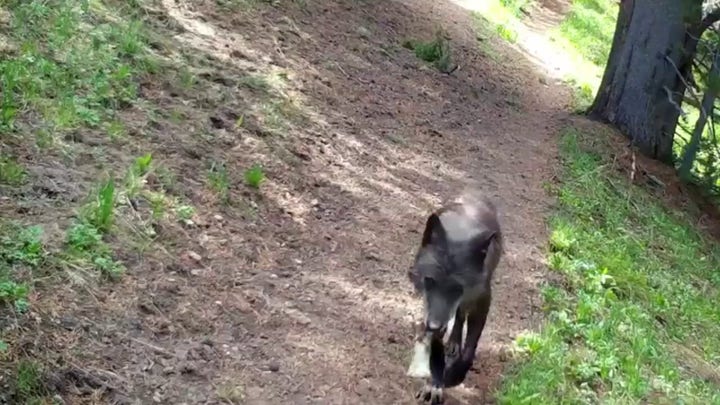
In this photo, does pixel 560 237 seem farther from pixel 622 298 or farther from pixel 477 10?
pixel 477 10

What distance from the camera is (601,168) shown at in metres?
12.6

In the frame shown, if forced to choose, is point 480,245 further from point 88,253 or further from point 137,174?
point 137,174

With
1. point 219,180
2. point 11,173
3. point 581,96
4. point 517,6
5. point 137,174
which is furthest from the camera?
point 517,6

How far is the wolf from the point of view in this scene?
5457 mm

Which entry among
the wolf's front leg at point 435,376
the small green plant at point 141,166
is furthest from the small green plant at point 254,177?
the wolf's front leg at point 435,376

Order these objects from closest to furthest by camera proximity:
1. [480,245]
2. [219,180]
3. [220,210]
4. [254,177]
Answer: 1. [480,245]
2. [220,210]
3. [219,180]
4. [254,177]

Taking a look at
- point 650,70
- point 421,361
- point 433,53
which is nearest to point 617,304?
point 421,361

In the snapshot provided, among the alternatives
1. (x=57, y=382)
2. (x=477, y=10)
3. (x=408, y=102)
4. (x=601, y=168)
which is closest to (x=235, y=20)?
(x=408, y=102)

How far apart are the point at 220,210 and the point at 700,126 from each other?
909 cm

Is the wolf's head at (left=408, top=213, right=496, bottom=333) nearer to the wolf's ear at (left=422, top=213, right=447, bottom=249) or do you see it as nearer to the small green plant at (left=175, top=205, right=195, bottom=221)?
the wolf's ear at (left=422, top=213, right=447, bottom=249)

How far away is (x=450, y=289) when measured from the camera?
5.46 metres

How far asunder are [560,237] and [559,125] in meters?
5.36

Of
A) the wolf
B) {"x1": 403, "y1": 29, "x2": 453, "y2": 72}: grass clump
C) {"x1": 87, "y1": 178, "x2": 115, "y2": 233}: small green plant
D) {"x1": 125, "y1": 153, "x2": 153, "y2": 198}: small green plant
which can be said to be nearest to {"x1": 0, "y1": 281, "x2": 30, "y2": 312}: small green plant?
{"x1": 87, "y1": 178, "x2": 115, "y2": 233}: small green plant

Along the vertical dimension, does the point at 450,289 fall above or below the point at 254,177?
above
